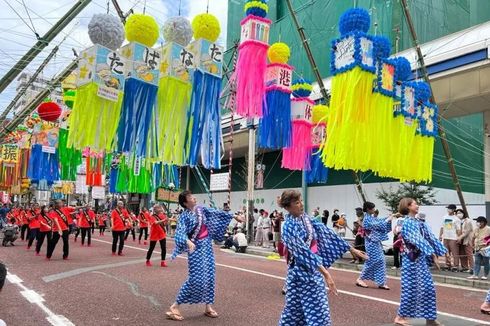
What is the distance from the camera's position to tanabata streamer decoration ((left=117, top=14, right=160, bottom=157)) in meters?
8.66

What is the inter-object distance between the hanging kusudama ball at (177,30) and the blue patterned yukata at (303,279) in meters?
5.76

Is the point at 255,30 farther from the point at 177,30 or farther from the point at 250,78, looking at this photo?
the point at 177,30

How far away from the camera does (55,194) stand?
46.2m

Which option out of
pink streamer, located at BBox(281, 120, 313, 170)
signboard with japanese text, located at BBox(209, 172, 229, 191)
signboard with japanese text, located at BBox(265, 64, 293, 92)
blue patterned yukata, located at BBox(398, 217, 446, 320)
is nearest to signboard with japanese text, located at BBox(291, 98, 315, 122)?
pink streamer, located at BBox(281, 120, 313, 170)

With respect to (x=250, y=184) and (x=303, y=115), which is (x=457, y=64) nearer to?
(x=303, y=115)

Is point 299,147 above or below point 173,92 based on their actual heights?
below

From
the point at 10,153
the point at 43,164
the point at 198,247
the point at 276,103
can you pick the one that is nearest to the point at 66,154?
the point at 43,164

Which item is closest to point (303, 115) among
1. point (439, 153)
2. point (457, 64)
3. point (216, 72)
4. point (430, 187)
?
point (216, 72)

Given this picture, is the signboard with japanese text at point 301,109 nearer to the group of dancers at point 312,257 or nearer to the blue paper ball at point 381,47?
the blue paper ball at point 381,47

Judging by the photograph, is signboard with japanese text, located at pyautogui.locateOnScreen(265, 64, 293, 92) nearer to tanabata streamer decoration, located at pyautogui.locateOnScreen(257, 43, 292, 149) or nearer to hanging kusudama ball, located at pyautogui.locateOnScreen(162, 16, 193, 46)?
tanabata streamer decoration, located at pyautogui.locateOnScreen(257, 43, 292, 149)

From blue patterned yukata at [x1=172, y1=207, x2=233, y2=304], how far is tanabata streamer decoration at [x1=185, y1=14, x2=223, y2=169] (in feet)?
9.36

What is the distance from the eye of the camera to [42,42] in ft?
32.7

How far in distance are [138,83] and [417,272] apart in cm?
579

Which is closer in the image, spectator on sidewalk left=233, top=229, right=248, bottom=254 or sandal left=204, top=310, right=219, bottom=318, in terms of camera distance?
sandal left=204, top=310, right=219, bottom=318
